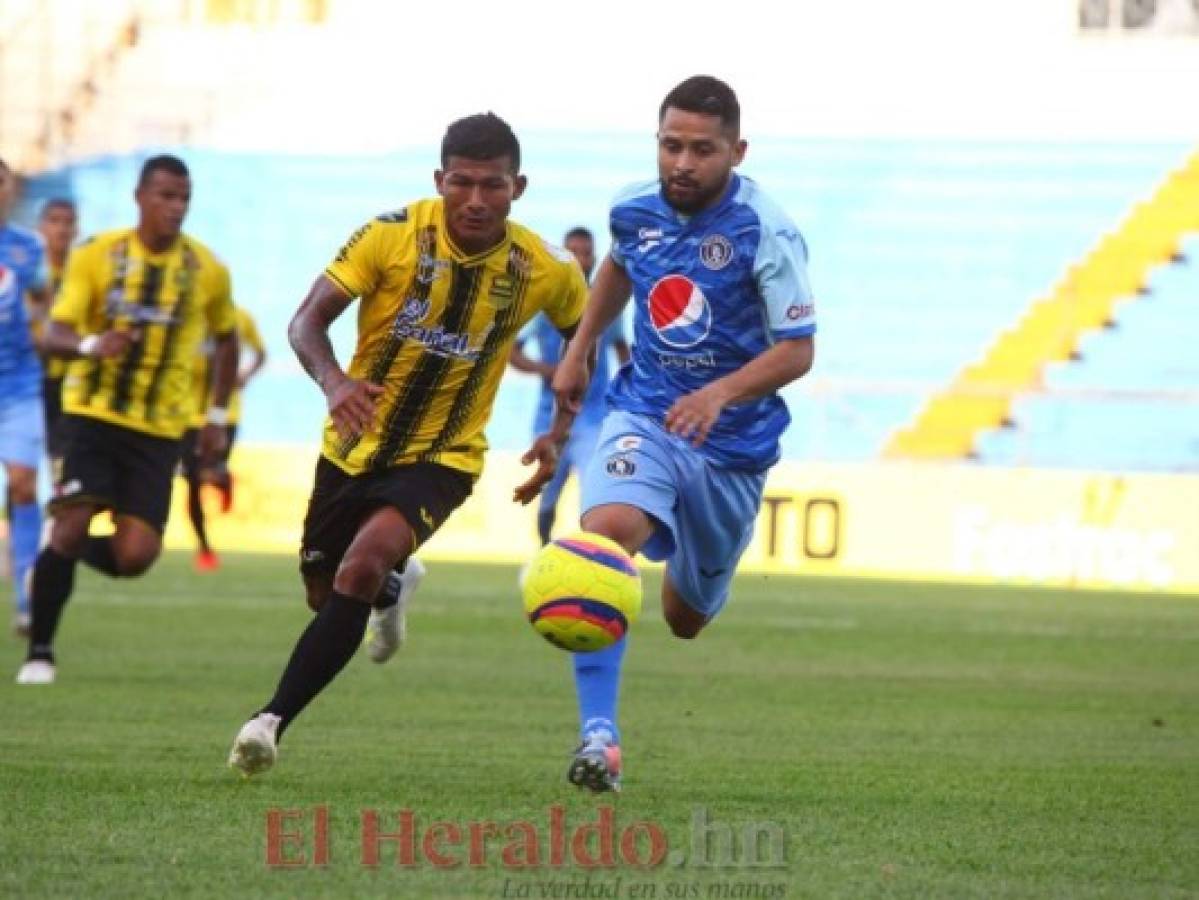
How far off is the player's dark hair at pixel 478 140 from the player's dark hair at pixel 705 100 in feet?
1.60

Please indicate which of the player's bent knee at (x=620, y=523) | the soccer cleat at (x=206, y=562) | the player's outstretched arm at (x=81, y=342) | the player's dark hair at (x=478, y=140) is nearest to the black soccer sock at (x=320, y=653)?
the player's bent knee at (x=620, y=523)

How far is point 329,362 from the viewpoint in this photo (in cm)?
737

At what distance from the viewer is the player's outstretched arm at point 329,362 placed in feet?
23.3

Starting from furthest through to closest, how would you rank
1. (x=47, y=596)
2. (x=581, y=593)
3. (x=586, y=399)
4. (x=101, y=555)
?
(x=586, y=399), (x=101, y=555), (x=47, y=596), (x=581, y=593)

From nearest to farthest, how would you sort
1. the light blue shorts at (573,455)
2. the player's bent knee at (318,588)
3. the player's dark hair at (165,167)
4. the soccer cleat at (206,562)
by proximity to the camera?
the player's bent knee at (318,588), the player's dark hair at (165,167), the light blue shorts at (573,455), the soccer cleat at (206,562)

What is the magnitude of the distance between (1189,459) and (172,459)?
58.4 ft

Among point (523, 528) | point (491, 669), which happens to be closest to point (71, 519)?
point (491, 669)

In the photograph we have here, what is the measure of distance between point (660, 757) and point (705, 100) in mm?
2338

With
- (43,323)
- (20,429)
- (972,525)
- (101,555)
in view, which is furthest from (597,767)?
(972,525)

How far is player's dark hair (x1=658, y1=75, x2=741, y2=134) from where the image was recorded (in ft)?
24.4

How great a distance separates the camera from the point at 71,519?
11203mm

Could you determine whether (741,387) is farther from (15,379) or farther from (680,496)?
(15,379)

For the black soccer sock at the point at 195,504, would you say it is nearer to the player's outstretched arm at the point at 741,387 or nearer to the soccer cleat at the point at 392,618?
the soccer cleat at the point at 392,618

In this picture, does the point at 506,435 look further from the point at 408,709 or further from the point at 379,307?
the point at 379,307
